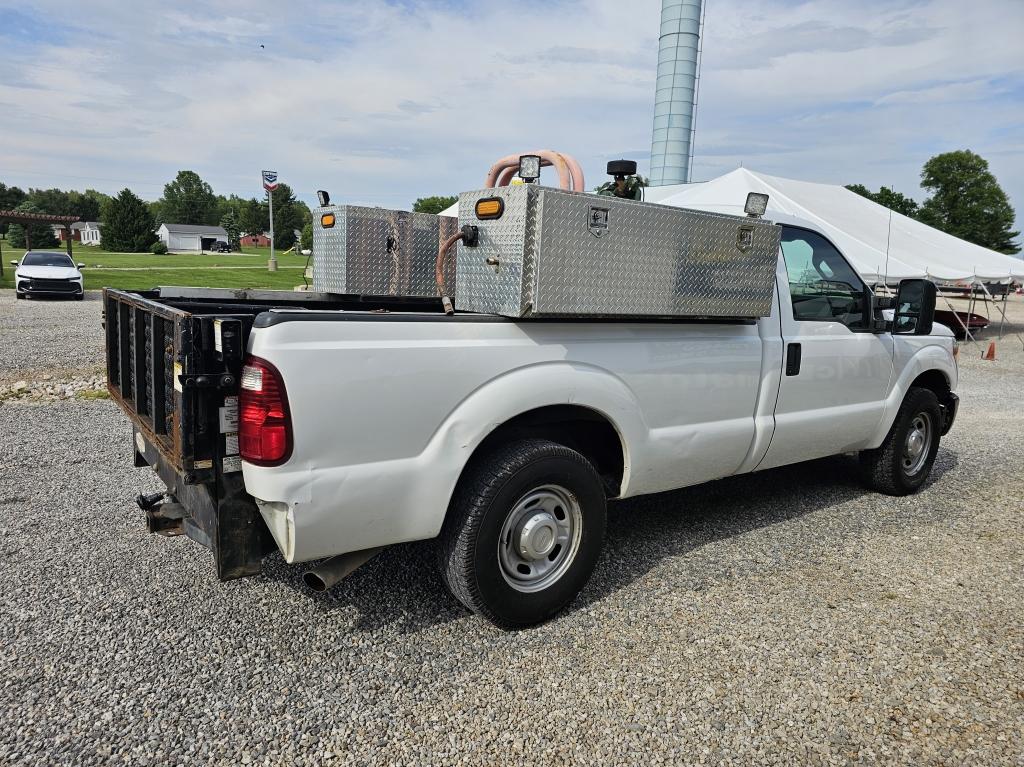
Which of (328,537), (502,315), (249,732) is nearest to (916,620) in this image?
(502,315)

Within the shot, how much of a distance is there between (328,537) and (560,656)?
3.78ft

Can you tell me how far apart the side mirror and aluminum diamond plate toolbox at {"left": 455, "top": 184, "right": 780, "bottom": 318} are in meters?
1.70

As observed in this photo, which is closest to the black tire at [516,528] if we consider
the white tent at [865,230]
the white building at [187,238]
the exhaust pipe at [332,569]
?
the exhaust pipe at [332,569]

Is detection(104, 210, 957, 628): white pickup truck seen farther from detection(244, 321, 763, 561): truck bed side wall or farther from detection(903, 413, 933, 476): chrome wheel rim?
detection(903, 413, 933, 476): chrome wheel rim

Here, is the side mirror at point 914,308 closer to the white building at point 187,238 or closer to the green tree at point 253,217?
the white building at point 187,238

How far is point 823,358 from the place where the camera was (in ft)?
14.8

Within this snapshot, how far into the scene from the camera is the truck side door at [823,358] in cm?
437

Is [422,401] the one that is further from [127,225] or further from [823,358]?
[127,225]

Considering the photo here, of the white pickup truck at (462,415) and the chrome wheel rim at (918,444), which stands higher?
the white pickup truck at (462,415)

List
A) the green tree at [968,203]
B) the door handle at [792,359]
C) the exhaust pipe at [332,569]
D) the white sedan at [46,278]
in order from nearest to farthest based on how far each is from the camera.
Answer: the exhaust pipe at [332,569], the door handle at [792,359], the white sedan at [46,278], the green tree at [968,203]

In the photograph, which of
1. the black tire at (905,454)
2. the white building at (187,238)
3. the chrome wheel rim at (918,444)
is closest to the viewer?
the black tire at (905,454)

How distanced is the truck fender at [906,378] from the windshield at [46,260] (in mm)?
23601

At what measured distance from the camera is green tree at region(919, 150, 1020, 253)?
5997 centimetres

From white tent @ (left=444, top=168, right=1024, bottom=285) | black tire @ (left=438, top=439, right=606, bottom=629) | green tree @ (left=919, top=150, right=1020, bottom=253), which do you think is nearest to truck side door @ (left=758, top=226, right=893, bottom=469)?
black tire @ (left=438, top=439, right=606, bottom=629)
